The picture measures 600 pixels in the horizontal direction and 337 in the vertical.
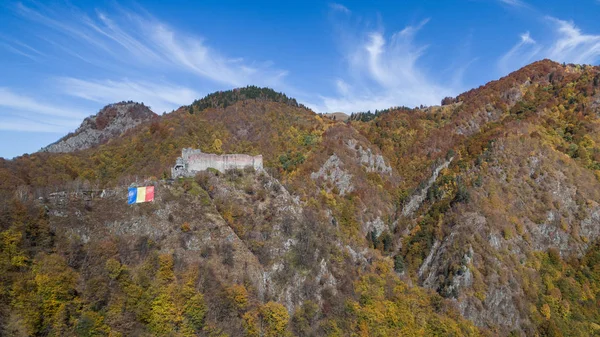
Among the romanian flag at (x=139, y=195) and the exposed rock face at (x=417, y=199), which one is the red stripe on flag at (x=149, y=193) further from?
the exposed rock face at (x=417, y=199)

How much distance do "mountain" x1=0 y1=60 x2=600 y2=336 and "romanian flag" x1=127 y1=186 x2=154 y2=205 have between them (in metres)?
1.56

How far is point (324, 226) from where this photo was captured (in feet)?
255

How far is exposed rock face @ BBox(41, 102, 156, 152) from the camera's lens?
14775 centimetres

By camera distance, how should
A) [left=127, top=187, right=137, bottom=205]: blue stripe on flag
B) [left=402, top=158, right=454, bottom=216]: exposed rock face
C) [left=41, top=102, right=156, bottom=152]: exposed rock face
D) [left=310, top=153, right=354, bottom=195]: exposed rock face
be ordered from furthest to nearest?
1. [left=41, top=102, right=156, bottom=152]: exposed rock face
2. [left=402, top=158, right=454, bottom=216]: exposed rock face
3. [left=310, top=153, right=354, bottom=195]: exposed rock face
4. [left=127, top=187, right=137, bottom=205]: blue stripe on flag

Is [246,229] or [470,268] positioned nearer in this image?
[246,229]

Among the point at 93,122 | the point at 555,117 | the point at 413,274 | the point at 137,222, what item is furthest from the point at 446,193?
the point at 93,122

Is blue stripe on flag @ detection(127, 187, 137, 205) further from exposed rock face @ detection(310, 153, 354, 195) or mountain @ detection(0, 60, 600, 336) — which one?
exposed rock face @ detection(310, 153, 354, 195)

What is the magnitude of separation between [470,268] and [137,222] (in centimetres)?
6744

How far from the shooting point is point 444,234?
287ft

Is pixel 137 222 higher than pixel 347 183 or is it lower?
lower

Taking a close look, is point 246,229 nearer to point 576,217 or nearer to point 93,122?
point 576,217

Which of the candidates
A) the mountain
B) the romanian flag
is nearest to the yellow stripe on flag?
the romanian flag

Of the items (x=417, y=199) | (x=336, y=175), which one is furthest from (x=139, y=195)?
(x=417, y=199)

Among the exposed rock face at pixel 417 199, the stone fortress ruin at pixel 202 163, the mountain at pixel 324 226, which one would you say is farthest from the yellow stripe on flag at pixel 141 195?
the exposed rock face at pixel 417 199
